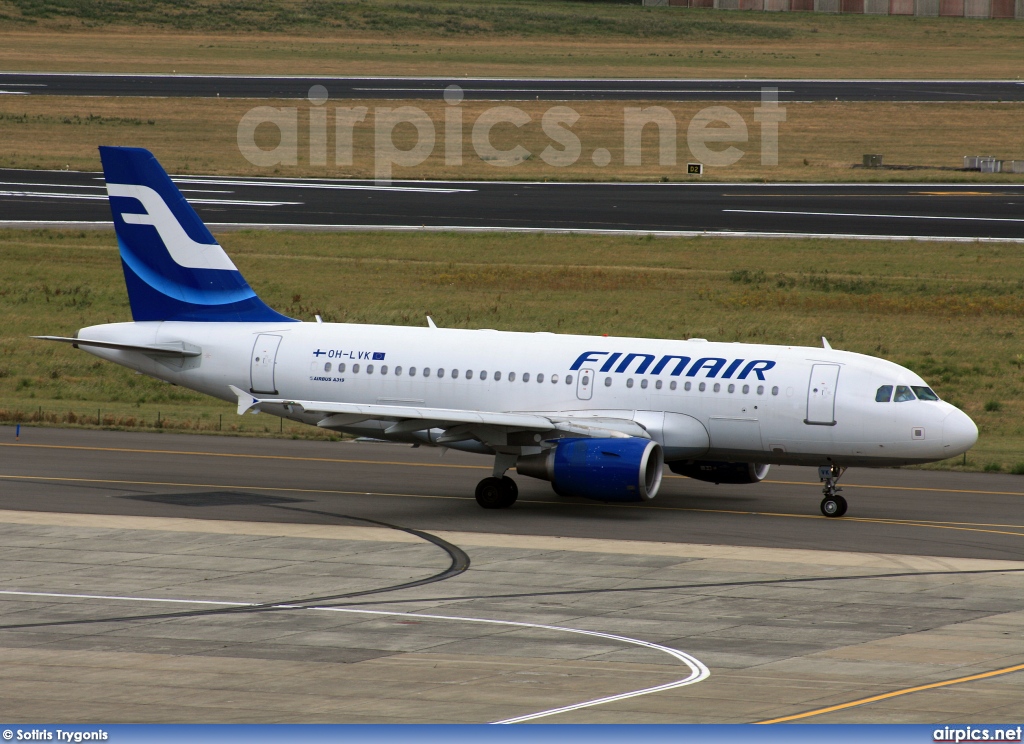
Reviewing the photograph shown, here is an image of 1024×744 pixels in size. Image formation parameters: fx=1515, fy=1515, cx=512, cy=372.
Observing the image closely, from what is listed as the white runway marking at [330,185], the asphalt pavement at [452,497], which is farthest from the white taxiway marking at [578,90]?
the asphalt pavement at [452,497]

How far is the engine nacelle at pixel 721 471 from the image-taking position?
38219 millimetres

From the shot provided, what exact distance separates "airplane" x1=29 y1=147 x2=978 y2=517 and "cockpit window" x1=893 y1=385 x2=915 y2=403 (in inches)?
2.7

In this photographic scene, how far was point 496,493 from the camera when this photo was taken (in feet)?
122

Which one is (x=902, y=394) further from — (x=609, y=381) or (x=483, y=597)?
(x=483, y=597)

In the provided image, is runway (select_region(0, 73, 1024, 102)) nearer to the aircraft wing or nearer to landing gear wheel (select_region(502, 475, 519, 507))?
landing gear wheel (select_region(502, 475, 519, 507))

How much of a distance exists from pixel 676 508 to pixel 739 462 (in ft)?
6.43

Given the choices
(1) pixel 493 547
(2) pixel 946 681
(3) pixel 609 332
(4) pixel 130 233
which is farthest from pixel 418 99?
(2) pixel 946 681

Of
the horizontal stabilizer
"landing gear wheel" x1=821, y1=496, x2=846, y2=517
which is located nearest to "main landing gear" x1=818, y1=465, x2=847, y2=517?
"landing gear wheel" x1=821, y1=496, x2=846, y2=517

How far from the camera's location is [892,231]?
78312 millimetres

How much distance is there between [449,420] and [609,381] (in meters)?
4.39

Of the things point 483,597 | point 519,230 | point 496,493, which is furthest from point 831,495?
point 519,230

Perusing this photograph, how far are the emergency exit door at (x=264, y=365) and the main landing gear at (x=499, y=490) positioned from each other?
6462mm

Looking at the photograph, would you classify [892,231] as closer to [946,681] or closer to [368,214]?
[368,214]

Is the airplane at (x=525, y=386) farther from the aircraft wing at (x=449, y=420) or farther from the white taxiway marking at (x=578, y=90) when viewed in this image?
the white taxiway marking at (x=578, y=90)
